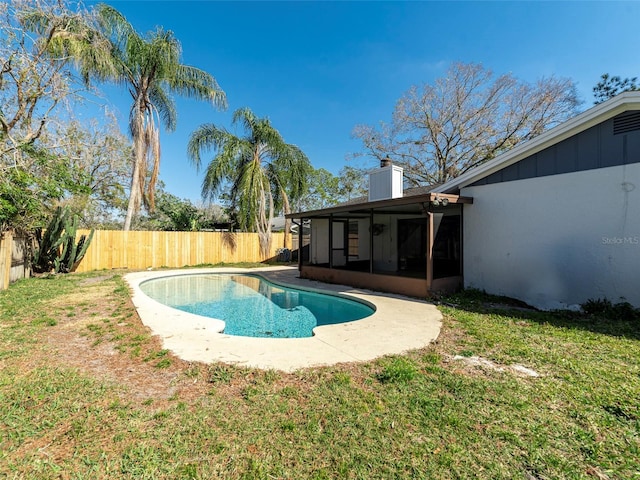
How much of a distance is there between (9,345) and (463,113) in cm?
2273

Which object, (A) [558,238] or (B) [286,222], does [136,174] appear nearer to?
(B) [286,222]

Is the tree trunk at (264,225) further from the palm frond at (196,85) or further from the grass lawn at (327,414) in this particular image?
the grass lawn at (327,414)

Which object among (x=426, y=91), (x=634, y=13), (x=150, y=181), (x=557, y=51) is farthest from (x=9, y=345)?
(x=426, y=91)

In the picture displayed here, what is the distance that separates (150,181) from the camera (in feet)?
48.6

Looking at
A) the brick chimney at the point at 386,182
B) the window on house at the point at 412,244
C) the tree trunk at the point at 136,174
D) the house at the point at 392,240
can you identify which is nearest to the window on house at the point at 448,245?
the house at the point at 392,240

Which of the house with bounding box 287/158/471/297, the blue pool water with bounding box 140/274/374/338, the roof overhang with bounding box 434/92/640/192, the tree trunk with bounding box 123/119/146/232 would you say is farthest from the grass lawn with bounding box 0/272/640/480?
the tree trunk with bounding box 123/119/146/232

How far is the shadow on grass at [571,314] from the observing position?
195 inches

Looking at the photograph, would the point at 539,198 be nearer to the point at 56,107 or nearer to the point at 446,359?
the point at 446,359

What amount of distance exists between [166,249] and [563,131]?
16.0 metres

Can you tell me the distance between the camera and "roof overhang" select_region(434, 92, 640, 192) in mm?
5453

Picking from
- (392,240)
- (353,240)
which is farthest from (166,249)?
(392,240)

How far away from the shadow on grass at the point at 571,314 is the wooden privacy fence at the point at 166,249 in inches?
496

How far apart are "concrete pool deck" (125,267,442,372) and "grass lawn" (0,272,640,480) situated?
11.0 inches

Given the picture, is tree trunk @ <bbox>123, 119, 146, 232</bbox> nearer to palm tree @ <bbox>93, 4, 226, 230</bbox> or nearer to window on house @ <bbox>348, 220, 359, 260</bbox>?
palm tree @ <bbox>93, 4, 226, 230</bbox>
